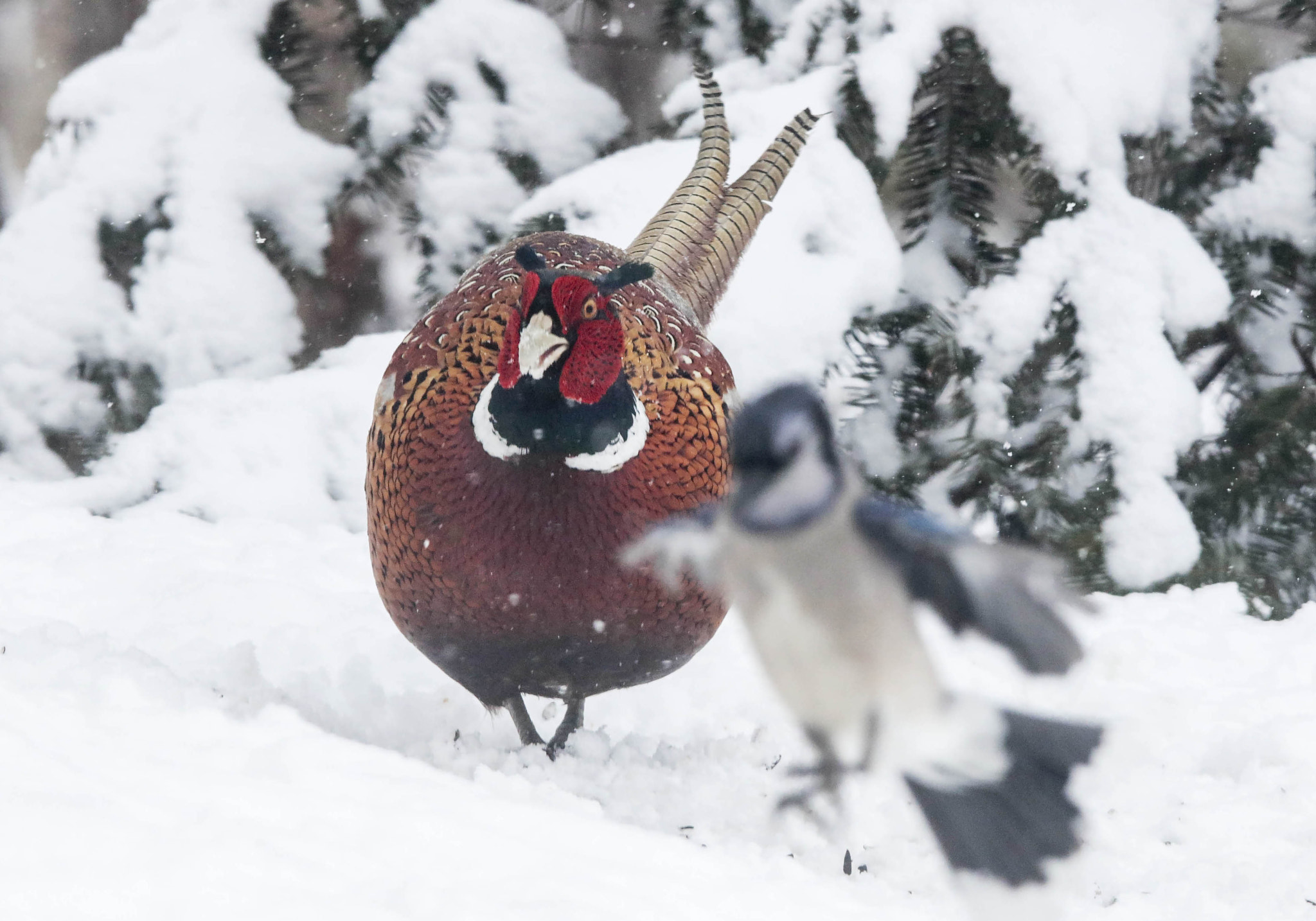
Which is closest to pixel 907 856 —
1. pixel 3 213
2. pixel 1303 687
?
pixel 1303 687

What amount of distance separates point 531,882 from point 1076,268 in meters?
2.13

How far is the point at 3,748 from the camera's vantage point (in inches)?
53.0

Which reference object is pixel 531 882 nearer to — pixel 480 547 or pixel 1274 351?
pixel 480 547

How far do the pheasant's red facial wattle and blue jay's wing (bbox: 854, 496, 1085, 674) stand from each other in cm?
72

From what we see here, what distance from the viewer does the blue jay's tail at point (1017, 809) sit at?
20.3 inches

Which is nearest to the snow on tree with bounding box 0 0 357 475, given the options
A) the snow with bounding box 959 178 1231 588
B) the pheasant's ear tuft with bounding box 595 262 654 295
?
the snow with bounding box 959 178 1231 588

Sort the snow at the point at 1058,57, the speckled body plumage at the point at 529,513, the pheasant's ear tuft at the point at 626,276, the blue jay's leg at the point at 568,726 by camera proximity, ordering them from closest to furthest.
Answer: the pheasant's ear tuft at the point at 626,276
the speckled body plumage at the point at 529,513
the blue jay's leg at the point at 568,726
the snow at the point at 1058,57

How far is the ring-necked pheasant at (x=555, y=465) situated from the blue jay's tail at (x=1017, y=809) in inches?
30.4

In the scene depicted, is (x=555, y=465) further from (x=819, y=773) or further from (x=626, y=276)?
(x=819, y=773)

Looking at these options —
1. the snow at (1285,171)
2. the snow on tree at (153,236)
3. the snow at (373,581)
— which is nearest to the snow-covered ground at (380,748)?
the snow at (373,581)

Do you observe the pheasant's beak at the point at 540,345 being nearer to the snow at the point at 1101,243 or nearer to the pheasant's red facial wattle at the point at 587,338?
the pheasant's red facial wattle at the point at 587,338

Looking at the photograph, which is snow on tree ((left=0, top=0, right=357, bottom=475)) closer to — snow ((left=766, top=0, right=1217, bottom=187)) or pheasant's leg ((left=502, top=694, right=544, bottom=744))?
snow ((left=766, top=0, right=1217, bottom=187))

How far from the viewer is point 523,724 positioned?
2.28 m

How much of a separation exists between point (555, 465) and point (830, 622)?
3.48 ft
